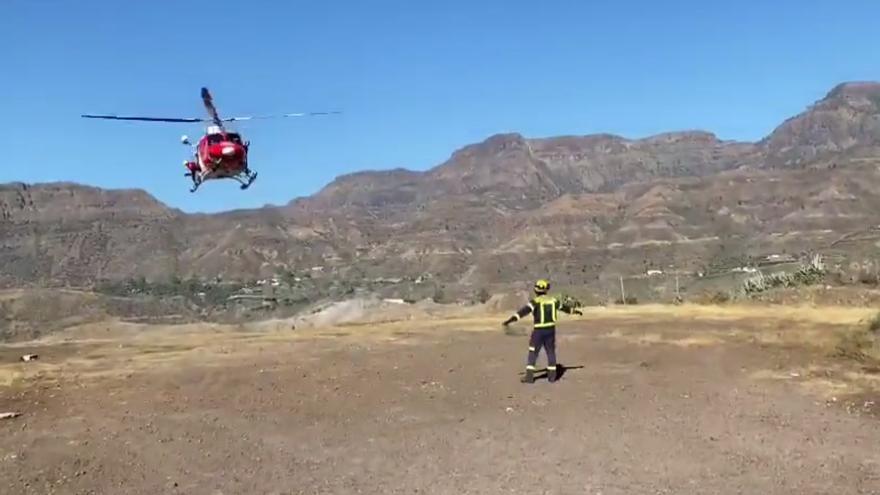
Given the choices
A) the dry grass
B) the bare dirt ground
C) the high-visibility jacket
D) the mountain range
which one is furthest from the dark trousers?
the mountain range

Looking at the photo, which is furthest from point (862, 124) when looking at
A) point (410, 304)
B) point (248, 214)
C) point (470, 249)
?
point (410, 304)

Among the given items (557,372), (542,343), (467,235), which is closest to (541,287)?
(542,343)

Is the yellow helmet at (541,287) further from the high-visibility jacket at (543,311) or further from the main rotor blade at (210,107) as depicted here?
the main rotor blade at (210,107)

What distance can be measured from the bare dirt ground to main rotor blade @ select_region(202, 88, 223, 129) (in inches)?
240

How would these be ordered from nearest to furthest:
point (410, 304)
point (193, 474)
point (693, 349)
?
point (193, 474)
point (693, 349)
point (410, 304)

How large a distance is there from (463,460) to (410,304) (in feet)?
121

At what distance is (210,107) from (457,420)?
1402cm

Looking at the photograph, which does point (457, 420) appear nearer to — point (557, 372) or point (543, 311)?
point (543, 311)

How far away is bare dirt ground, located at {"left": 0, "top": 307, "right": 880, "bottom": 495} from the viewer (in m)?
9.49

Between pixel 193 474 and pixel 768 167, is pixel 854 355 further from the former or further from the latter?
pixel 768 167

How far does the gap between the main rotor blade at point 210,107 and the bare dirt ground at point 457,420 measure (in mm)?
6103

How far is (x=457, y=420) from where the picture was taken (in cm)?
1283

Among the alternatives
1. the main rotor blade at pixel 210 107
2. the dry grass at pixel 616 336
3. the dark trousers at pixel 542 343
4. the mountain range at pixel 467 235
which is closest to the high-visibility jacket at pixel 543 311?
the dark trousers at pixel 542 343

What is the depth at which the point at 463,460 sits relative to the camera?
10.3 m
